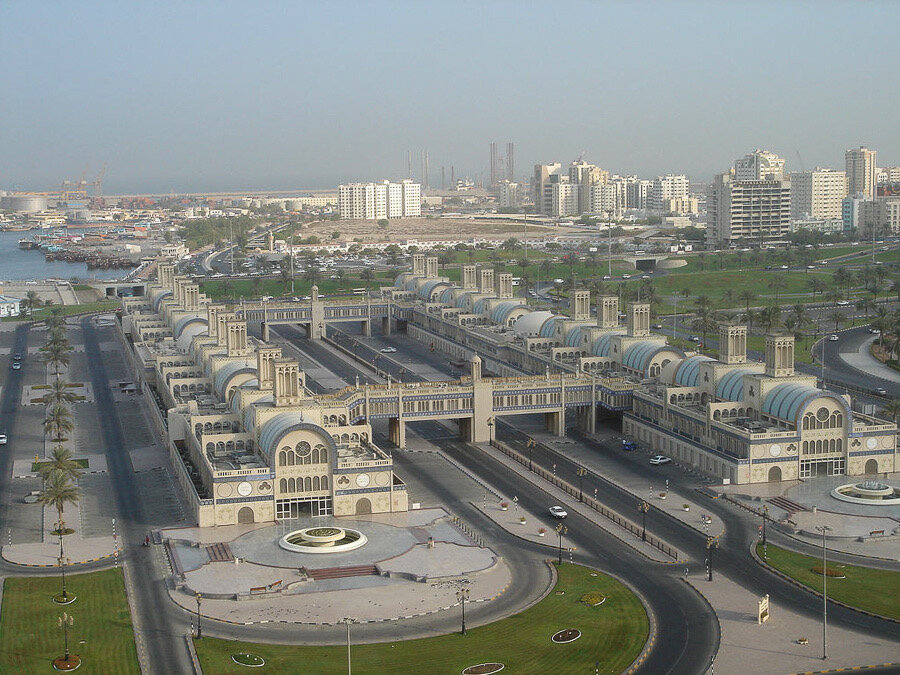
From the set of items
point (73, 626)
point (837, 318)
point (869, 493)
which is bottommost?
point (73, 626)

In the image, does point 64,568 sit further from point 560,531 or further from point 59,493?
point 560,531

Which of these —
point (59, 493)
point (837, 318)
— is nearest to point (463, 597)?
point (59, 493)

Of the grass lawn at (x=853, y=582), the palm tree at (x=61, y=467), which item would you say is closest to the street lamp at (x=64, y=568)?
the palm tree at (x=61, y=467)

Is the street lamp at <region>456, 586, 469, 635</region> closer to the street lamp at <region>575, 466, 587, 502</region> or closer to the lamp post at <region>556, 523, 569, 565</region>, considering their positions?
the lamp post at <region>556, 523, 569, 565</region>

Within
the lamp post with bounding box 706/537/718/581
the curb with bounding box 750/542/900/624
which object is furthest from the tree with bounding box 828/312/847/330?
the curb with bounding box 750/542/900/624

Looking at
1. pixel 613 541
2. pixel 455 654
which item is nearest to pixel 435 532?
pixel 613 541

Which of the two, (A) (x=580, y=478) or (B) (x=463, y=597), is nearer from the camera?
(B) (x=463, y=597)
